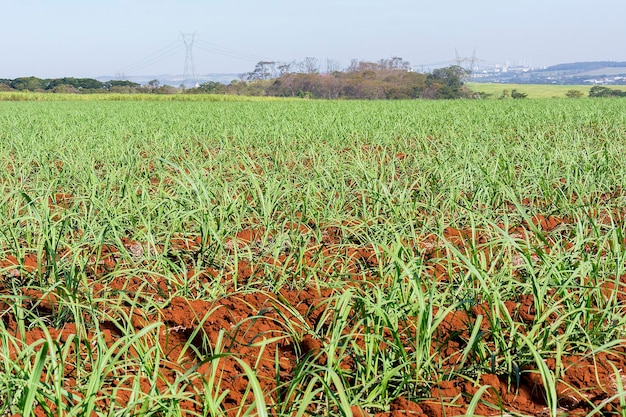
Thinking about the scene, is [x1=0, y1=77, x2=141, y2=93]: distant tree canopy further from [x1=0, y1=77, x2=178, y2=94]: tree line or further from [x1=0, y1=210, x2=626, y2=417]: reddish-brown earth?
[x1=0, y1=210, x2=626, y2=417]: reddish-brown earth

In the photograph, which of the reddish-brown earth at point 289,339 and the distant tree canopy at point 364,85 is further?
the distant tree canopy at point 364,85

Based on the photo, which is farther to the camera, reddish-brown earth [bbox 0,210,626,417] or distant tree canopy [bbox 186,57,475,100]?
distant tree canopy [bbox 186,57,475,100]

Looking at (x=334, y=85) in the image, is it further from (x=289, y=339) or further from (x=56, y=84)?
(x=289, y=339)

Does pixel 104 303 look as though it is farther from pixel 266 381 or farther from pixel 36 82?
pixel 36 82

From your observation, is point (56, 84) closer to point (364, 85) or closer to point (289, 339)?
point (364, 85)

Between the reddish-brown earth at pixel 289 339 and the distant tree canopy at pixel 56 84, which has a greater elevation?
the distant tree canopy at pixel 56 84

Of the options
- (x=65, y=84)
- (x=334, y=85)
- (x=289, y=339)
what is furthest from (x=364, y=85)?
(x=289, y=339)

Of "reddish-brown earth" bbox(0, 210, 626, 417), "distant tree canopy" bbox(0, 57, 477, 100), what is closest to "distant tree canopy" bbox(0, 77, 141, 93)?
"distant tree canopy" bbox(0, 57, 477, 100)

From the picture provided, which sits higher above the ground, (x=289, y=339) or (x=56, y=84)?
(x=56, y=84)

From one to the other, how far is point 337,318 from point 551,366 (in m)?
0.76

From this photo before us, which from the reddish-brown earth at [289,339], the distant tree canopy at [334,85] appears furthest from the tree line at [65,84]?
the reddish-brown earth at [289,339]

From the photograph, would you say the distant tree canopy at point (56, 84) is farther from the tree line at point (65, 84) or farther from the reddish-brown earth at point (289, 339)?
the reddish-brown earth at point (289, 339)

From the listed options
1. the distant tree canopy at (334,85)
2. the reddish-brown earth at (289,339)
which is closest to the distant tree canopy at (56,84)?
the distant tree canopy at (334,85)

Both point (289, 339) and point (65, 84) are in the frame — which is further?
point (65, 84)
